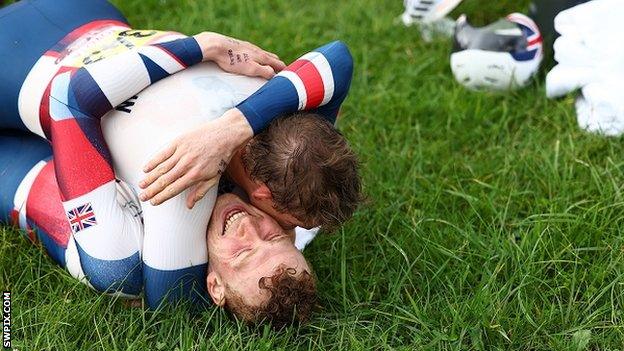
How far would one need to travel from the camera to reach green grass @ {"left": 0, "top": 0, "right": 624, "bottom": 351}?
218 cm

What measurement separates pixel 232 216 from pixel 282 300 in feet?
0.82

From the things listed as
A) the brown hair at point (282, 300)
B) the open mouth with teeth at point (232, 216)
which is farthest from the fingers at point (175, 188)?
the brown hair at point (282, 300)

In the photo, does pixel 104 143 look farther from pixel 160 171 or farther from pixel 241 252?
pixel 241 252

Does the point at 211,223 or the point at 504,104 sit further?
the point at 504,104

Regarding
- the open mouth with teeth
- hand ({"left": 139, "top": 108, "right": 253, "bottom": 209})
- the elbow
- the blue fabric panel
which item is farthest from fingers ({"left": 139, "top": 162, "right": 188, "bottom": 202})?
the blue fabric panel

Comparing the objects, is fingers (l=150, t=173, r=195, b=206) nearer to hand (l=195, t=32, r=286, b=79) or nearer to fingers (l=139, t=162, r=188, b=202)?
fingers (l=139, t=162, r=188, b=202)

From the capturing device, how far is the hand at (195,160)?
2.05 meters

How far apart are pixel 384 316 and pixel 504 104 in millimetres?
1127

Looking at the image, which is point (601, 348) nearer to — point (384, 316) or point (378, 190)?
point (384, 316)

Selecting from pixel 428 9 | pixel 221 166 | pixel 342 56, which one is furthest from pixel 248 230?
pixel 428 9

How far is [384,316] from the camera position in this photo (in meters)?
2.28

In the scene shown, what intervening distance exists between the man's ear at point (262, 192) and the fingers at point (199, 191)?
11 cm

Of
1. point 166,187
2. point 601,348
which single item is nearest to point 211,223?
point 166,187

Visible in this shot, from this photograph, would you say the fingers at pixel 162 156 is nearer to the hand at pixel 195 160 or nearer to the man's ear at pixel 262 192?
the hand at pixel 195 160
